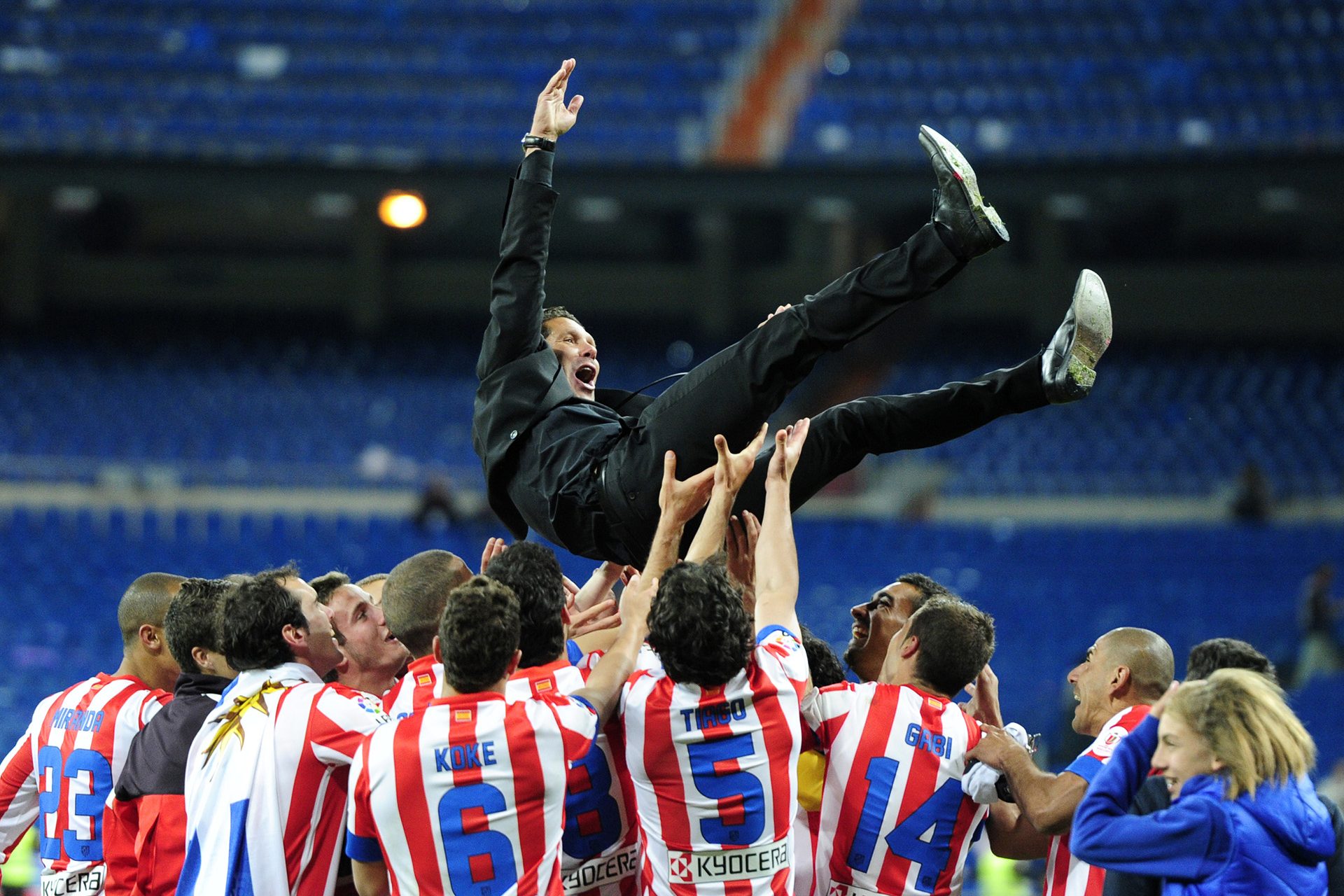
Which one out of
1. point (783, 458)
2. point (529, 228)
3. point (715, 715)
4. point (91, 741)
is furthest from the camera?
point (529, 228)

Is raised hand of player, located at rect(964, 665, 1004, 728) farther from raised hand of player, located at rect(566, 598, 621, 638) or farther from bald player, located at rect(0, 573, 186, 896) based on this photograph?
bald player, located at rect(0, 573, 186, 896)

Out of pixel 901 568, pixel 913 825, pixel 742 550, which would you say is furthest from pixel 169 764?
pixel 901 568

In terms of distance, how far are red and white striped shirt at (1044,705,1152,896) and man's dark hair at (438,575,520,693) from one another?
1453mm

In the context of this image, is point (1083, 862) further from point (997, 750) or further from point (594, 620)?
point (594, 620)

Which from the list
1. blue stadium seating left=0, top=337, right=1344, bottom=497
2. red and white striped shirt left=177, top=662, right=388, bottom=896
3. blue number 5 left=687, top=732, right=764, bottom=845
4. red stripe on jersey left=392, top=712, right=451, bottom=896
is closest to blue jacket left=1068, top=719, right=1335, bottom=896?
blue number 5 left=687, top=732, right=764, bottom=845

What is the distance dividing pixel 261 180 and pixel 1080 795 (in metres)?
14.9

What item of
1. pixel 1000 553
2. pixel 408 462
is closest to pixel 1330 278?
pixel 1000 553

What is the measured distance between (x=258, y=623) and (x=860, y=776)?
62.2 inches

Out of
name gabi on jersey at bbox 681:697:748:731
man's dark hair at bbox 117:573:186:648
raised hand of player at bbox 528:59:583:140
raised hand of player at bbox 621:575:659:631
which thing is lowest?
name gabi on jersey at bbox 681:697:748:731

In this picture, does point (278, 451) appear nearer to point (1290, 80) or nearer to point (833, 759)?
point (1290, 80)

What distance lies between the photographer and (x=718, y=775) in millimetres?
3334

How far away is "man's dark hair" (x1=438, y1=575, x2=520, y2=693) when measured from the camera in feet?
10.2

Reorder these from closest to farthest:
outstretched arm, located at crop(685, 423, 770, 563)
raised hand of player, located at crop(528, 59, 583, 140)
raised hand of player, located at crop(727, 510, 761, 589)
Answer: outstretched arm, located at crop(685, 423, 770, 563), raised hand of player, located at crop(727, 510, 761, 589), raised hand of player, located at crop(528, 59, 583, 140)

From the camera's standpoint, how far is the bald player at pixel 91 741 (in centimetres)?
397
